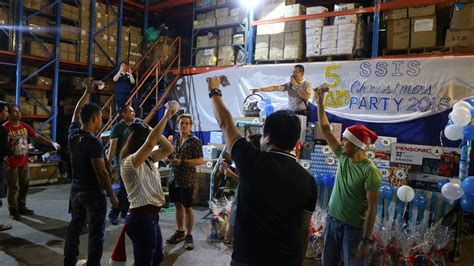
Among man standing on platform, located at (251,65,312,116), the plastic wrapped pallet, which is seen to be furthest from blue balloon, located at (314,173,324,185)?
the plastic wrapped pallet

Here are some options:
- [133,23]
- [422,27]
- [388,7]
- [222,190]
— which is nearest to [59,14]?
[133,23]

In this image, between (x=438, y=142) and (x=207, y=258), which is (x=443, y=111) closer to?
(x=438, y=142)

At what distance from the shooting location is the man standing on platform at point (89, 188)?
135 inches

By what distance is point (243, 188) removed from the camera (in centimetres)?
193

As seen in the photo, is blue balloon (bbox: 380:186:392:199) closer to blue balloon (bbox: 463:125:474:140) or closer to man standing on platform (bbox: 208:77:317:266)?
blue balloon (bbox: 463:125:474:140)

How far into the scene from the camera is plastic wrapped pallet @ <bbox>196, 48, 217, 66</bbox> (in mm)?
9802

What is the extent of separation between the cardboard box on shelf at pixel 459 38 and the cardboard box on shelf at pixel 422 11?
1.65ft

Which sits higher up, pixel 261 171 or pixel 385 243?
pixel 261 171

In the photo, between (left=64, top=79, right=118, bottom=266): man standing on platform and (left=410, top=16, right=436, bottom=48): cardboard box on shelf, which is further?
(left=410, top=16, right=436, bottom=48): cardboard box on shelf

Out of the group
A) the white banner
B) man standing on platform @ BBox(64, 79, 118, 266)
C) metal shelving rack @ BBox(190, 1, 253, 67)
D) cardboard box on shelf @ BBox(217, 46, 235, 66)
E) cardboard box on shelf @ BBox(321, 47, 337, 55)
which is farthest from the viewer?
cardboard box on shelf @ BBox(217, 46, 235, 66)

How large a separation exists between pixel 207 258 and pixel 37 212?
3.39m

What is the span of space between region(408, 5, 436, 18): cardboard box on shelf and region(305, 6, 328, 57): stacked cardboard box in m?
1.63

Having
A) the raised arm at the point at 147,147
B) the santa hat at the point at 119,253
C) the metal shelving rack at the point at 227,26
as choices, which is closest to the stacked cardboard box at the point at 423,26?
the metal shelving rack at the point at 227,26

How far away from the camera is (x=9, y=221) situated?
576cm
